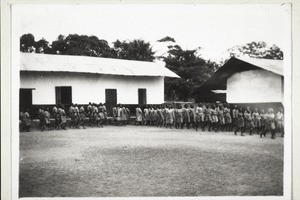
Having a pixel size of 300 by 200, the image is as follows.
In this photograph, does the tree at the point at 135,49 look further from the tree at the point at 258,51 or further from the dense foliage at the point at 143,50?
the tree at the point at 258,51

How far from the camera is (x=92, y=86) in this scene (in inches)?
184

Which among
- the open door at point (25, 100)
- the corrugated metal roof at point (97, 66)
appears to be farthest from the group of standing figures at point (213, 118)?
the open door at point (25, 100)

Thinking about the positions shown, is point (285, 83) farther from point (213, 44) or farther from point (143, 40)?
point (143, 40)

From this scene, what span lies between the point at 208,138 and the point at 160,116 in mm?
1162

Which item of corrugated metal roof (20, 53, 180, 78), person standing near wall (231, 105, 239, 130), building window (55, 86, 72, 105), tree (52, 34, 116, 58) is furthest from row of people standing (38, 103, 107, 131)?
person standing near wall (231, 105, 239, 130)

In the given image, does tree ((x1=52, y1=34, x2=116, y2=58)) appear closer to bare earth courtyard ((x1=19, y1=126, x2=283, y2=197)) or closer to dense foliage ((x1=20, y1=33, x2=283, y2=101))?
dense foliage ((x1=20, y1=33, x2=283, y2=101))

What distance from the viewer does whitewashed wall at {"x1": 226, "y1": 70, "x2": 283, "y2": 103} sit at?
4.15 metres

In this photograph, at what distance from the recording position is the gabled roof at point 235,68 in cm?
411

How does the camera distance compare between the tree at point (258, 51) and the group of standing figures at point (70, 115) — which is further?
the group of standing figures at point (70, 115)

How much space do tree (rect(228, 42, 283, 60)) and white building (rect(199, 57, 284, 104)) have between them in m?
0.08

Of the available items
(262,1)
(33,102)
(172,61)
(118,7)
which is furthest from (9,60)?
(262,1)

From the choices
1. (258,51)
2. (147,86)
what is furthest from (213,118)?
(258,51)

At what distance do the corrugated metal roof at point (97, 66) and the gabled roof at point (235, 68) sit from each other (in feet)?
1.96

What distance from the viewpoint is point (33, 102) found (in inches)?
161
